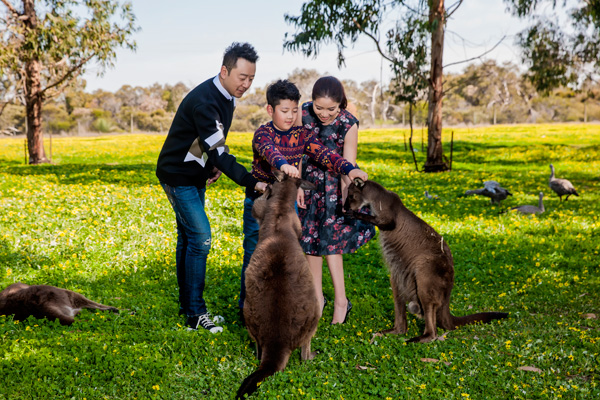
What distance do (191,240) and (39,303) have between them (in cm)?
210

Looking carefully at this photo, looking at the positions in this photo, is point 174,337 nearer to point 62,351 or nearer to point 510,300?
point 62,351

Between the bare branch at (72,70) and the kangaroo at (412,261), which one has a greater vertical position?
the bare branch at (72,70)

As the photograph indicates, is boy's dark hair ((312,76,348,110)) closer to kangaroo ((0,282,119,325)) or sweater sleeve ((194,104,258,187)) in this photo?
sweater sleeve ((194,104,258,187))

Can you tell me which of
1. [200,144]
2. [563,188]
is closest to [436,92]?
[563,188]

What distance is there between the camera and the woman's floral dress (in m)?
5.90

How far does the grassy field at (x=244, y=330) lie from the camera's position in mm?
4574

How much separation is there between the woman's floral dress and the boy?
0.25m

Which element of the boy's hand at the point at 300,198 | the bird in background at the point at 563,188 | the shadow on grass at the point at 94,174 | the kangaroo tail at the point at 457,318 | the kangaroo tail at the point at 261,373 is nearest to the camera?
the kangaroo tail at the point at 261,373

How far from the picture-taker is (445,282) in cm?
567

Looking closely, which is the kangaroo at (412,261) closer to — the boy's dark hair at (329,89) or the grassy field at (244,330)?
the grassy field at (244,330)

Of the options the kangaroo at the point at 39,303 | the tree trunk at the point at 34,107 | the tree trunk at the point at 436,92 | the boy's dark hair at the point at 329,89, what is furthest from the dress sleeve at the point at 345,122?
the tree trunk at the point at 34,107

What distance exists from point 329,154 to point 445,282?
1.92 meters

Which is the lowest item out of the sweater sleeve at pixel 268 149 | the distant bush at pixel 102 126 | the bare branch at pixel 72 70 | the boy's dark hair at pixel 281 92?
the sweater sleeve at pixel 268 149

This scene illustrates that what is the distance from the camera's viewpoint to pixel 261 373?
4379 mm
